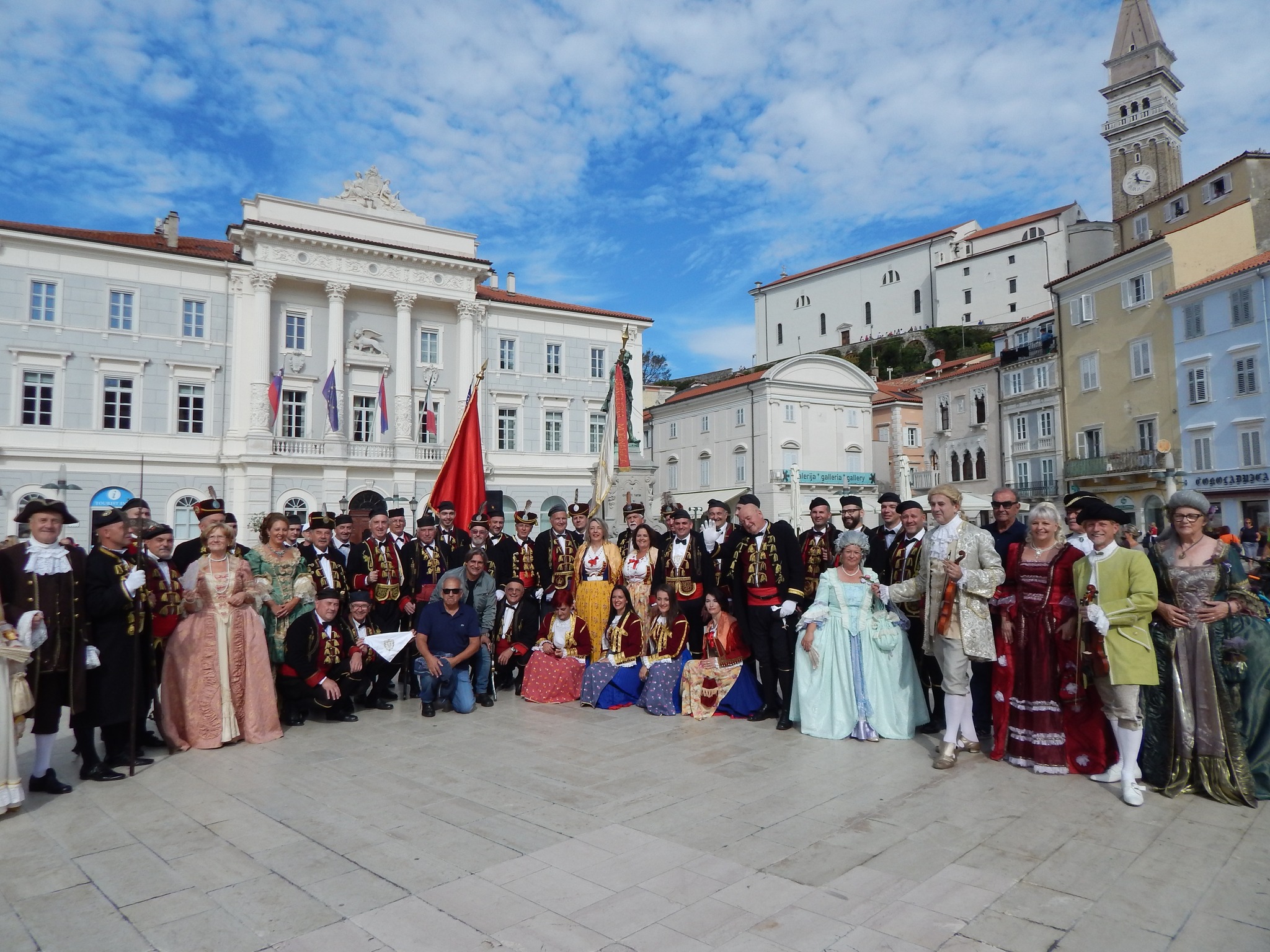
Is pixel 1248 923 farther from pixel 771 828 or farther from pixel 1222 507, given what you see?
pixel 1222 507

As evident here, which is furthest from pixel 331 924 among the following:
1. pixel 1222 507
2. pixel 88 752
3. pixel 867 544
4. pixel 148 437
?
pixel 1222 507

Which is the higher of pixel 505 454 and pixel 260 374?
pixel 260 374

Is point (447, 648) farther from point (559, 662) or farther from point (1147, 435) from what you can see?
point (1147, 435)

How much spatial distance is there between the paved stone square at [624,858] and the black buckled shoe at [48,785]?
64 millimetres

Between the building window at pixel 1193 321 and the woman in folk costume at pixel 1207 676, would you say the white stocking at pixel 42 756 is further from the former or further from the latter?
the building window at pixel 1193 321

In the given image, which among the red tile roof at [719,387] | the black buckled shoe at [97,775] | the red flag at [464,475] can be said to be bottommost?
the black buckled shoe at [97,775]

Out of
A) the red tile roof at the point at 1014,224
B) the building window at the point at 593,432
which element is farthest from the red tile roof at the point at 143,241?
the red tile roof at the point at 1014,224

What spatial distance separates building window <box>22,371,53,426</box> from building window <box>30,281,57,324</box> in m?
1.79

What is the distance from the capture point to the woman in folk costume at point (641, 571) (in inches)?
318

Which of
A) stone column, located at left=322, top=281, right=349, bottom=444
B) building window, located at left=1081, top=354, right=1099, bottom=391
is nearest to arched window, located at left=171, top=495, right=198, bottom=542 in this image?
stone column, located at left=322, top=281, right=349, bottom=444

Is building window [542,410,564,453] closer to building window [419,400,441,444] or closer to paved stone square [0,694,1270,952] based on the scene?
building window [419,400,441,444]

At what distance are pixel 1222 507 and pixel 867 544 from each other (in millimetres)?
28221

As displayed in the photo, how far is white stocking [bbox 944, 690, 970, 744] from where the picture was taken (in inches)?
218

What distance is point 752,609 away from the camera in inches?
277
